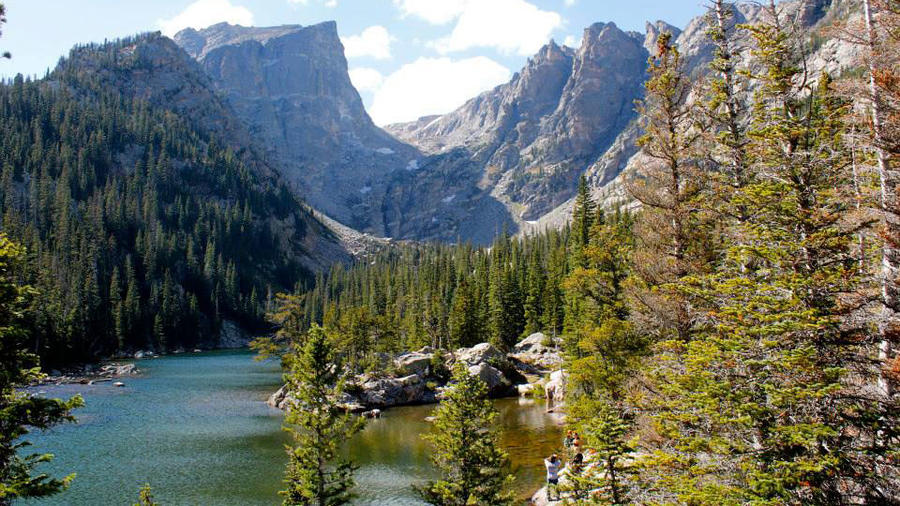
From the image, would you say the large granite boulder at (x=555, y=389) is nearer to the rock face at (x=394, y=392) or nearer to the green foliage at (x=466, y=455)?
the rock face at (x=394, y=392)

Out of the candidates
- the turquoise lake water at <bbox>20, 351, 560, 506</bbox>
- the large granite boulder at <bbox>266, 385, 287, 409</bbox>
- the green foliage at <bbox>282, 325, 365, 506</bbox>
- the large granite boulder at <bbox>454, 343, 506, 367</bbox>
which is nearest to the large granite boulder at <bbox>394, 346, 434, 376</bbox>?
the large granite boulder at <bbox>454, 343, 506, 367</bbox>

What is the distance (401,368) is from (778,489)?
5794 cm

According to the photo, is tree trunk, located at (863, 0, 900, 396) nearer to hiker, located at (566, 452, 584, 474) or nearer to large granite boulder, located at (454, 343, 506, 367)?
hiker, located at (566, 452, 584, 474)

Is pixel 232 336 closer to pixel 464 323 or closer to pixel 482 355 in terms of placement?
pixel 464 323

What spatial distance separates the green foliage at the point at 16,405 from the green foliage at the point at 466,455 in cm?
1159

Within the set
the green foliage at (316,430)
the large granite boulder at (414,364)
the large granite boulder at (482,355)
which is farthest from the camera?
the large granite boulder at (482,355)

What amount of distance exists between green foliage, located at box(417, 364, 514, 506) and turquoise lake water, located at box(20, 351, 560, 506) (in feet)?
38.4

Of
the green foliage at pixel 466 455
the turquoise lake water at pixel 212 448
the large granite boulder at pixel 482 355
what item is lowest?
the turquoise lake water at pixel 212 448

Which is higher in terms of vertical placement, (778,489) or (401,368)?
(778,489)

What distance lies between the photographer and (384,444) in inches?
1763

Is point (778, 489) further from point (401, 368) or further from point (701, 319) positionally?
point (401, 368)

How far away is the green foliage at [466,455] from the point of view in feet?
64.7

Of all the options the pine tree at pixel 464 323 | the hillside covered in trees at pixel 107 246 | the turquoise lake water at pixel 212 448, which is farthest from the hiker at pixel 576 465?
the hillside covered in trees at pixel 107 246

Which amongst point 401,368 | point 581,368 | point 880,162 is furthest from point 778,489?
point 401,368
